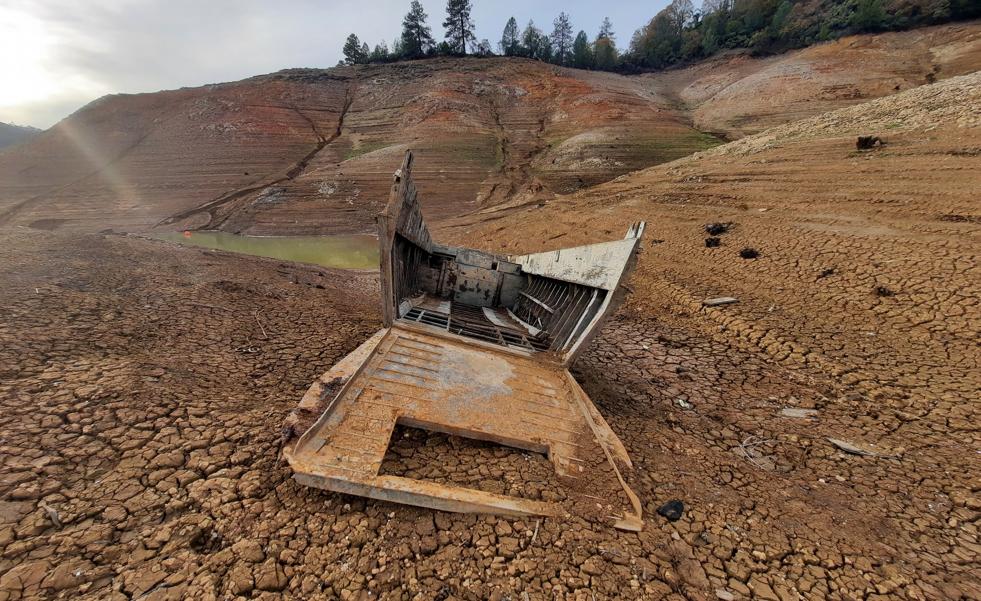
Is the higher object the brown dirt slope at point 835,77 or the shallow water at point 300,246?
the brown dirt slope at point 835,77

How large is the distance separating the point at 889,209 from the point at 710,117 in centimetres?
2566

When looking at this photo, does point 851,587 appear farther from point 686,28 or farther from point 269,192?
point 686,28

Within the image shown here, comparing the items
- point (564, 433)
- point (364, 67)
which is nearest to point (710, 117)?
point (564, 433)

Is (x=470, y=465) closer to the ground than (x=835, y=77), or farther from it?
closer to the ground

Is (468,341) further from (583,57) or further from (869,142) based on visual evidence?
(583,57)

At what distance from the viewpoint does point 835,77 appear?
88.1 ft

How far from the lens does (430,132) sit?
30.0 metres

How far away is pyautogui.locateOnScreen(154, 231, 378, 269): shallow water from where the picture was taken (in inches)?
608

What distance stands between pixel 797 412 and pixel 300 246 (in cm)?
1911

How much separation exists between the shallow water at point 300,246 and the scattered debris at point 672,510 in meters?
13.6

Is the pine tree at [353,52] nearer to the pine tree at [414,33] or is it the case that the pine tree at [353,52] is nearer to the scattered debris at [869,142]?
the pine tree at [414,33]

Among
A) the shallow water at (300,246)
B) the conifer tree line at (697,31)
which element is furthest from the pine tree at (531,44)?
the shallow water at (300,246)

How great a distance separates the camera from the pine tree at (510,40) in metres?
57.1

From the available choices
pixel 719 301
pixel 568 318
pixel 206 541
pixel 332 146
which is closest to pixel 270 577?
pixel 206 541
